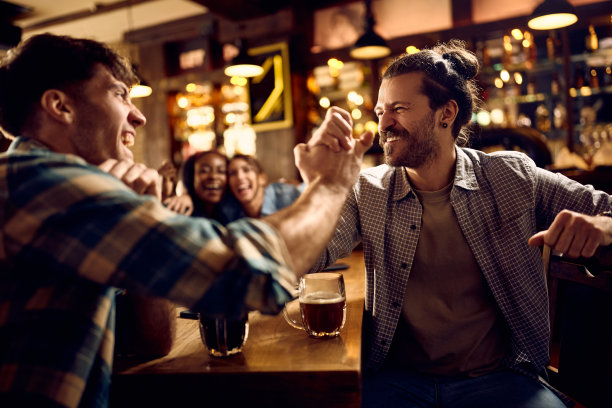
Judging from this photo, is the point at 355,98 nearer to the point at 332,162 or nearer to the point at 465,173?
the point at 465,173

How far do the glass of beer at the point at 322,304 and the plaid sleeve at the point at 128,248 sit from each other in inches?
14.8

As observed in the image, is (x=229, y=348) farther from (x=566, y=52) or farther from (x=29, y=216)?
(x=566, y=52)

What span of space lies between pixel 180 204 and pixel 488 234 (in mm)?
2412

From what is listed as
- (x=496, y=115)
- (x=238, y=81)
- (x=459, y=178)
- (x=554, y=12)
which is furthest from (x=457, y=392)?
(x=238, y=81)

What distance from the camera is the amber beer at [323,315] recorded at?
3.75ft

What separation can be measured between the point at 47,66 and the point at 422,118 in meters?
1.30

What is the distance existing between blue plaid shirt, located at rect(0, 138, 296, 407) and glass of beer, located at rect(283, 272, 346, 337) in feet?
1.16

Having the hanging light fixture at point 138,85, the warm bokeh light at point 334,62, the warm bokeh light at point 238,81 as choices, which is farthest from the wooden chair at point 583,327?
the warm bokeh light at point 238,81

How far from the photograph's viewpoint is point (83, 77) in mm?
1088

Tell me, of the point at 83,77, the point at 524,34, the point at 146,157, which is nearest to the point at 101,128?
the point at 83,77

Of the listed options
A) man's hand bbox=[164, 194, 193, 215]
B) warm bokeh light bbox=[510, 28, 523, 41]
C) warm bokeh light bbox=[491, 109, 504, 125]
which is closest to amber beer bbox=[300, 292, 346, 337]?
man's hand bbox=[164, 194, 193, 215]

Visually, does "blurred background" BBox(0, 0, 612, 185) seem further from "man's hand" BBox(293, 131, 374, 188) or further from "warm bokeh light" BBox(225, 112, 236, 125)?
"man's hand" BBox(293, 131, 374, 188)

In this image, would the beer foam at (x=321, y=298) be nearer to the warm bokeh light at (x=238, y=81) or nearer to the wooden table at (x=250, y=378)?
the wooden table at (x=250, y=378)

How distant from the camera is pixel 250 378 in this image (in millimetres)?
973
